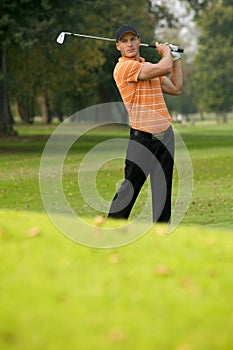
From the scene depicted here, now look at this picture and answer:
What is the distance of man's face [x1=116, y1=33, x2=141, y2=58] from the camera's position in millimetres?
7871

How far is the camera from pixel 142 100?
7777 mm

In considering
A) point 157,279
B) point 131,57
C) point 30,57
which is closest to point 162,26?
point 30,57

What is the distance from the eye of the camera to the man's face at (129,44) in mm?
7871

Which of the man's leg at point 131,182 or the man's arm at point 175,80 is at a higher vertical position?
the man's arm at point 175,80

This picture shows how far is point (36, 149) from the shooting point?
122 feet

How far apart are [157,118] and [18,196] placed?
1000 centimetres

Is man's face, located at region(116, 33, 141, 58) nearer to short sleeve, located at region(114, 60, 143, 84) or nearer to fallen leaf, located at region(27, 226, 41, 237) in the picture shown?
short sleeve, located at region(114, 60, 143, 84)

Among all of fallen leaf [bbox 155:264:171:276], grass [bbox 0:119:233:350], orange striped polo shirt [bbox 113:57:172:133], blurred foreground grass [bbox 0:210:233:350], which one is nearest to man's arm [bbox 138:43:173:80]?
orange striped polo shirt [bbox 113:57:172:133]

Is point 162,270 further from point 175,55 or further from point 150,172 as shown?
point 175,55

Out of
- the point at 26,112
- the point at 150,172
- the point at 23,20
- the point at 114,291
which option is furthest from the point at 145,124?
the point at 26,112

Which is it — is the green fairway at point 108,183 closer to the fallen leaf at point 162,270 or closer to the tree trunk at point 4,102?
the tree trunk at point 4,102

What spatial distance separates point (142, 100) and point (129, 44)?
57 cm

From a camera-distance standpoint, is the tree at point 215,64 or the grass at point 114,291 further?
the tree at point 215,64

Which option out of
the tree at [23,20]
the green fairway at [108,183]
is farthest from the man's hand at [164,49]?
the tree at [23,20]
